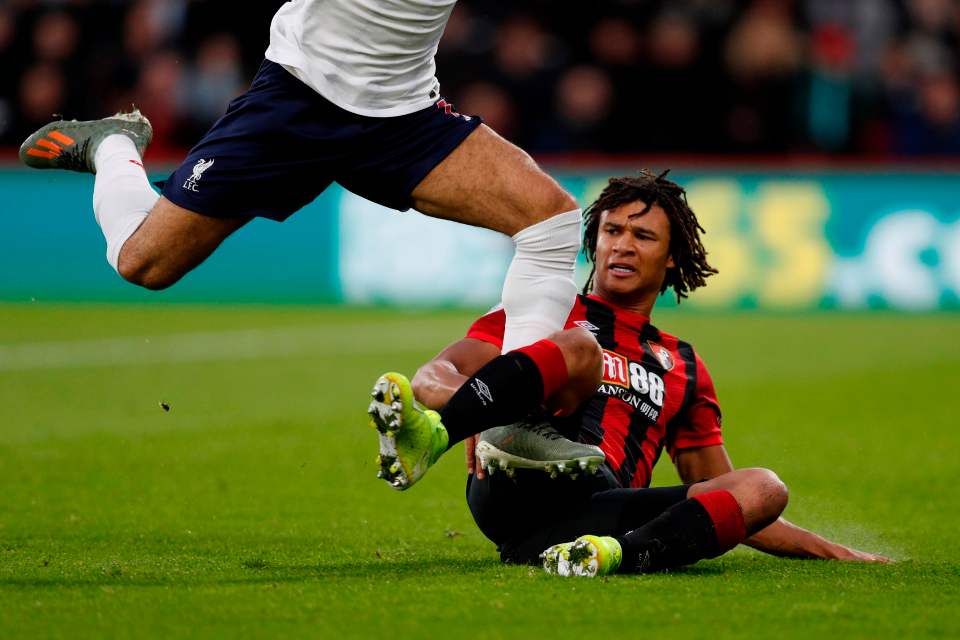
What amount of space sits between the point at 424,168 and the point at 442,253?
11.3 m

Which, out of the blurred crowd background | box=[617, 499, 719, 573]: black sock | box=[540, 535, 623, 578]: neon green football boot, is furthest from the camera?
the blurred crowd background

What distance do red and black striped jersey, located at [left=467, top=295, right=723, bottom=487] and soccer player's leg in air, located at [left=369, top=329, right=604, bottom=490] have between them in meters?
0.38

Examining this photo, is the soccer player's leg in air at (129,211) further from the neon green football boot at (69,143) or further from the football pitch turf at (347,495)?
the football pitch turf at (347,495)

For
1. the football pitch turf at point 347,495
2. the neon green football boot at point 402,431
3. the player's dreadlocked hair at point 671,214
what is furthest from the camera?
the player's dreadlocked hair at point 671,214

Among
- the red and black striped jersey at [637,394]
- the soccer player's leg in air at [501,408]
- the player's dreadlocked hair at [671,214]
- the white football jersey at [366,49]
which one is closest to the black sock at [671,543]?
the soccer player's leg in air at [501,408]

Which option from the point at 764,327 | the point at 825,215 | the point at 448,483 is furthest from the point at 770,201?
the point at 448,483

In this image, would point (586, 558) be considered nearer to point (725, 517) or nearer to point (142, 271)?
point (725, 517)

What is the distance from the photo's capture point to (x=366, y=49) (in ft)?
17.5

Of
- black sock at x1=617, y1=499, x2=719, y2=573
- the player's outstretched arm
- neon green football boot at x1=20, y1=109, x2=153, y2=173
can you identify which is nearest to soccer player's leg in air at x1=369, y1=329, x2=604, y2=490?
black sock at x1=617, y1=499, x2=719, y2=573

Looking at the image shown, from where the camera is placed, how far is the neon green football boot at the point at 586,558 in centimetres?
493

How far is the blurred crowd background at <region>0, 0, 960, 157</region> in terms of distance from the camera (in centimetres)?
1748

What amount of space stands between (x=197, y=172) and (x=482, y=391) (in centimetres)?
128

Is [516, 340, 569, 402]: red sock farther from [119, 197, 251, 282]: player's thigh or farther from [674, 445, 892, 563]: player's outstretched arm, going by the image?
[119, 197, 251, 282]: player's thigh

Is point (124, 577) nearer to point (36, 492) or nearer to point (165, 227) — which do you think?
point (165, 227)
